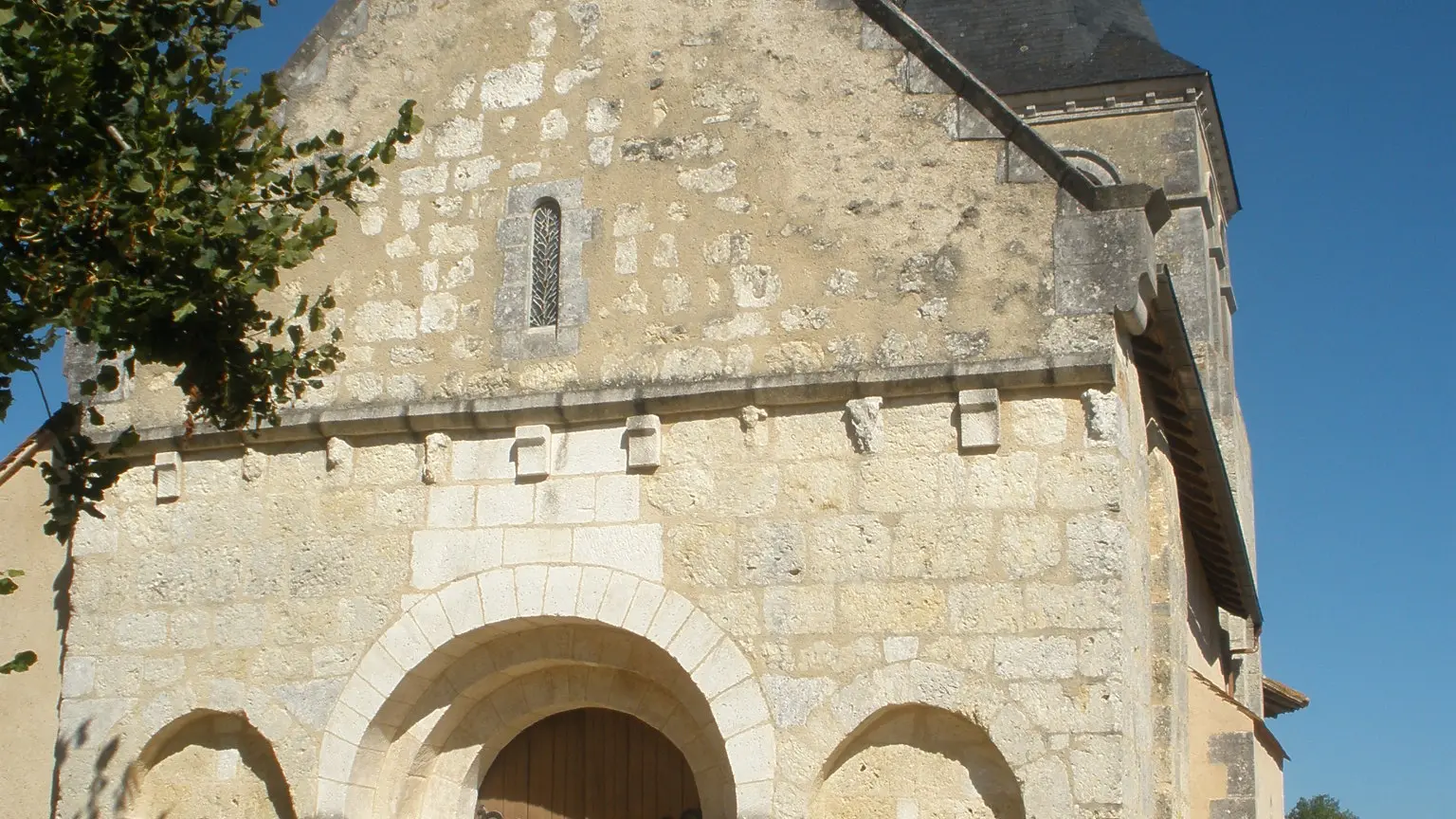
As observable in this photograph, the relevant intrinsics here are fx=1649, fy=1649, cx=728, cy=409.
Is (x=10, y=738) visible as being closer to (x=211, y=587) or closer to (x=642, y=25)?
(x=211, y=587)

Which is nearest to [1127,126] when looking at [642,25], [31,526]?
[642,25]

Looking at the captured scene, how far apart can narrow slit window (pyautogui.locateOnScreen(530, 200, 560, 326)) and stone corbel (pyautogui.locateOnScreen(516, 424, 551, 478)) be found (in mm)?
541

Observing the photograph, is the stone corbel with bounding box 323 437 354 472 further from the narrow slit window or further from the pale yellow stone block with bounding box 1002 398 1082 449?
the pale yellow stone block with bounding box 1002 398 1082 449

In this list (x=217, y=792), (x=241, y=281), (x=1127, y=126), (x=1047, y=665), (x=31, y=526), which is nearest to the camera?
(x=241, y=281)

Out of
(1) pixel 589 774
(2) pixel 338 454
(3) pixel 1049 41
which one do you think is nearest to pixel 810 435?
(1) pixel 589 774

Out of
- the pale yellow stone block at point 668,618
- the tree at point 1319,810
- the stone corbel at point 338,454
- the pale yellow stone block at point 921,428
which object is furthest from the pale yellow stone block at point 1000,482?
the tree at point 1319,810

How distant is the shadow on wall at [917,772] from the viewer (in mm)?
6539

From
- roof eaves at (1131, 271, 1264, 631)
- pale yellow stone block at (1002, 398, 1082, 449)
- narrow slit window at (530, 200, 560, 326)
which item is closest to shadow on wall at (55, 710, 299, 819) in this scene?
narrow slit window at (530, 200, 560, 326)

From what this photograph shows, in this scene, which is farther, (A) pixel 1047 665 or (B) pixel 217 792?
(B) pixel 217 792

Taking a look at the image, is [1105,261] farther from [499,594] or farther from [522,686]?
[522,686]

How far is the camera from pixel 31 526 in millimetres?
8258

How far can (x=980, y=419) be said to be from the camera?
6.77 metres

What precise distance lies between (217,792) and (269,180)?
10.4 ft

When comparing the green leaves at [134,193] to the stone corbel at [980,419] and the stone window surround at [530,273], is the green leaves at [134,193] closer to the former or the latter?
the stone window surround at [530,273]
